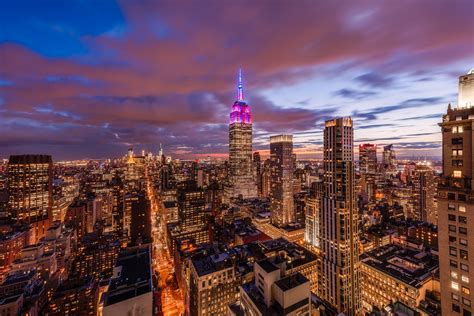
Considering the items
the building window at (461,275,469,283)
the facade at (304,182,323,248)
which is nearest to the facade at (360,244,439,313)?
the facade at (304,182,323,248)

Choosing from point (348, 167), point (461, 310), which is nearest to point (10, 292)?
point (461, 310)

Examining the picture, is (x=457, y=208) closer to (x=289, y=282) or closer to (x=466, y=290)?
(x=466, y=290)

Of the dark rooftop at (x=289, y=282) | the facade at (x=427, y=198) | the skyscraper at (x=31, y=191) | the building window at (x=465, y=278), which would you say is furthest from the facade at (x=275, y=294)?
the facade at (x=427, y=198)

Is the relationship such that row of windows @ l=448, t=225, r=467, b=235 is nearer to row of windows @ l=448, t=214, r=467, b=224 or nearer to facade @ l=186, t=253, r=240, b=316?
row of windows @ l=448, t=214, r=467, b=224

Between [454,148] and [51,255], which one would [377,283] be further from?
[51,255]

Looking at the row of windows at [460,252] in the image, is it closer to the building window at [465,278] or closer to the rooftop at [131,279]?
the building window at [465,278]
